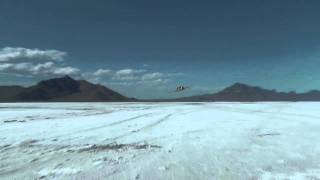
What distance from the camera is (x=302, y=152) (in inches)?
585

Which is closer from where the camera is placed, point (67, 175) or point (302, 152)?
point (67, 175)

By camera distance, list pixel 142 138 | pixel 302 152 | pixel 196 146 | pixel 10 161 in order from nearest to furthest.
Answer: pixel 10 161 < pixel 302 152 < pixel 196 146 < pixel 142 138

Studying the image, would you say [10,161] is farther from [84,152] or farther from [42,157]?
[84,152]

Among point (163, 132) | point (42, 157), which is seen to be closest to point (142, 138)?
point (163, 132)

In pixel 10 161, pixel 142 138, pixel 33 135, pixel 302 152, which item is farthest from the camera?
pixel 33 135

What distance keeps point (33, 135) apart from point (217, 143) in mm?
9310

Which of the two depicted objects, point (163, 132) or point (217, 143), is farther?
point (163, 132)

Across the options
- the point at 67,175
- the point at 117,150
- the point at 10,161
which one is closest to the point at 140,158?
the point at 117,150

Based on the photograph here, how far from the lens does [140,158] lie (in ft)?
44.4

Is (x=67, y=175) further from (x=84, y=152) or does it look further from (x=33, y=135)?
(x=33, y=135)

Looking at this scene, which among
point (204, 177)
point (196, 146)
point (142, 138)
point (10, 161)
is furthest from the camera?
point (142, 138)

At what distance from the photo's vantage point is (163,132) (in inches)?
839

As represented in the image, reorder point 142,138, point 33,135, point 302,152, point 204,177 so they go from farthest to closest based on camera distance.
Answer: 1. point 33,135
2. point 142,138
3. point 302,152
4. point 204,177

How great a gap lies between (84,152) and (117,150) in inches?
48.5
